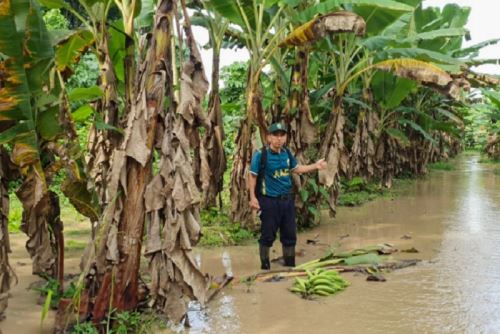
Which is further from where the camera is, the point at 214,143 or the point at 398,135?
the point at 398,135

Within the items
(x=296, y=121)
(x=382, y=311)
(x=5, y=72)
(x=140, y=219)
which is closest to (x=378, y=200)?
(x=296, y=121)

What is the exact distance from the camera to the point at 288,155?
6605 mm

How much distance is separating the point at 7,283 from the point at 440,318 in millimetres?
3627

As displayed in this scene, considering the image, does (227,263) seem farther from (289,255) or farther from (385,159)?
(385,159)

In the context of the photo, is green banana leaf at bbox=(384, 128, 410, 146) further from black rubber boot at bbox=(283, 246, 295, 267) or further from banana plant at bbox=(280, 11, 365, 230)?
black rubber boot at bbox=(283, 246, 295, 267)

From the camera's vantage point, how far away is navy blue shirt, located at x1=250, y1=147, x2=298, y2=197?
641 cm

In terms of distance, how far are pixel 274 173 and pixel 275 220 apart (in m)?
0.55

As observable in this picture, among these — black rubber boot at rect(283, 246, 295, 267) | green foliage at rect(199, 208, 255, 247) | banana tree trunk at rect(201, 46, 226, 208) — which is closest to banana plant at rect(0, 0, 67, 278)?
black rubber boot at rect(283, 246, 295, 267)

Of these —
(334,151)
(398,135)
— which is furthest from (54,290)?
(398,135)

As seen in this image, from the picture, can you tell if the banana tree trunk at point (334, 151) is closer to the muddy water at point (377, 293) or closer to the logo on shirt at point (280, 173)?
the muddy water at point (377, 293)

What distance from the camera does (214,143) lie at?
865 cm

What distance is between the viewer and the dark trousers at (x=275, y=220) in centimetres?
639

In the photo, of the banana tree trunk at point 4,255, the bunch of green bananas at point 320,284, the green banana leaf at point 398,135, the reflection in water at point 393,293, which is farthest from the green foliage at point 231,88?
the banana tree trunk at point 4,255

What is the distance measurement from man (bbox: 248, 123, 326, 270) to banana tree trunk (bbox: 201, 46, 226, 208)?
212 cm
